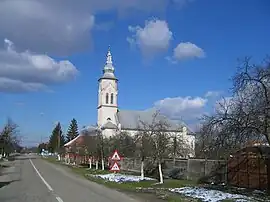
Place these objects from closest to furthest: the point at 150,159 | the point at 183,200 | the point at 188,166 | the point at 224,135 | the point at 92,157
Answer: the point at 183,200 < the point at 224,135 < the point at 188,166 < the point at 150,159 < the point at 92,157

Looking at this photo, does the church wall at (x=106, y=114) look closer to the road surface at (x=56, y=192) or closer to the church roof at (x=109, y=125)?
the church roof at (x=109, y=125)

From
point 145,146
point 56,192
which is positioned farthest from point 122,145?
point 56,192

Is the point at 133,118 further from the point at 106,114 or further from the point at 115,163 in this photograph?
the point at 115,163

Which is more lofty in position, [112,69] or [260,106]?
[112,69]

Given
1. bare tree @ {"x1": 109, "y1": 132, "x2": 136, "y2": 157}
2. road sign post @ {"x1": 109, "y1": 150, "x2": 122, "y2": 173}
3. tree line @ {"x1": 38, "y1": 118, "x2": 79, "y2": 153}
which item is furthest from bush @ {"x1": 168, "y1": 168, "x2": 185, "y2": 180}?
tree line @ {"x1": 38, "y1": 118, "x2": 79, "y2": 153}

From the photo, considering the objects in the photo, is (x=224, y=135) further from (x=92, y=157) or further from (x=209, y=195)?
(x=92, y=157)

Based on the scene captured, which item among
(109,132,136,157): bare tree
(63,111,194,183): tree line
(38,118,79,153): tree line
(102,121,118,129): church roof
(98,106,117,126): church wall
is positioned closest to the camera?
(63,111,194,183): tree line

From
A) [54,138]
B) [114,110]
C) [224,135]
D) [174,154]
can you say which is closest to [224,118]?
[224,135]

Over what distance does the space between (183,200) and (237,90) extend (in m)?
5.79

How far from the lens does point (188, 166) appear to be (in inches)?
1324

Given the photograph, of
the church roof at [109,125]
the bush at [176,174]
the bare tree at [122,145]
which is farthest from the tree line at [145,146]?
the church roof at [109,125]

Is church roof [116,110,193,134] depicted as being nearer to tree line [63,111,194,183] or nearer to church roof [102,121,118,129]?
church roof [102,121,118,129]

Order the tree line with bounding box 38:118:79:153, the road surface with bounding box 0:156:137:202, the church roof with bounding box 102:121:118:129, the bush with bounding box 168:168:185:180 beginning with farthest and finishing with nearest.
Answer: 1. the tree line with bounding box 38:118:79:153
2. the church roof with bounding box 102:121:118:129
3. the bush with bounding box 168:168:185:180
4. the road surface with bounding box 0:156:137:202

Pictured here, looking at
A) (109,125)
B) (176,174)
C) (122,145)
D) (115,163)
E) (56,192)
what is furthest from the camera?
(109,125)
